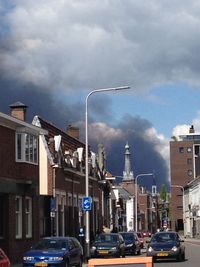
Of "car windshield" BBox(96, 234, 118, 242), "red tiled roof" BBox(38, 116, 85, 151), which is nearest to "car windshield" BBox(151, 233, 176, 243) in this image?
"car windshield" BBox(96, 234, 118, 242)

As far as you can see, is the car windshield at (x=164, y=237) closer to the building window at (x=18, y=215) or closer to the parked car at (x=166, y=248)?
the parked car at (x=166, y=248)

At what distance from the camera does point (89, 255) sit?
36.8m

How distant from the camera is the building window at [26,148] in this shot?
35188 mm

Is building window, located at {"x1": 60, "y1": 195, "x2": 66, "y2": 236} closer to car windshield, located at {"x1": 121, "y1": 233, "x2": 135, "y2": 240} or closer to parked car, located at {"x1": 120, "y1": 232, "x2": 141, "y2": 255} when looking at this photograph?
car windshield, located at {"x1": 121, "y1": 233, "x2": 135, "y2": 240}

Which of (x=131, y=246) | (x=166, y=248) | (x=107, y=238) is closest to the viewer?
(x=166, y=248)

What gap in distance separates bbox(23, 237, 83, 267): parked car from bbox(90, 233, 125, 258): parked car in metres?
8.08

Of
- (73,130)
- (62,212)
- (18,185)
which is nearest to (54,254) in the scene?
(18,185)

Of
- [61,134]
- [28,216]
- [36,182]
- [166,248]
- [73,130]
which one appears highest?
[73,130]

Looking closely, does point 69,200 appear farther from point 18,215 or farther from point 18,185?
point 18,185

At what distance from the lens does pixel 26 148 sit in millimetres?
35844

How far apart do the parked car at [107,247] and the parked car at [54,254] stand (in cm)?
808

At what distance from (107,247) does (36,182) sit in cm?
530

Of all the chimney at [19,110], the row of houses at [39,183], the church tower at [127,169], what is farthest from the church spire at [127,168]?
the chimney at [19,110]

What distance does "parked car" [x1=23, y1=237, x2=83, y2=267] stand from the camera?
86.6ft
